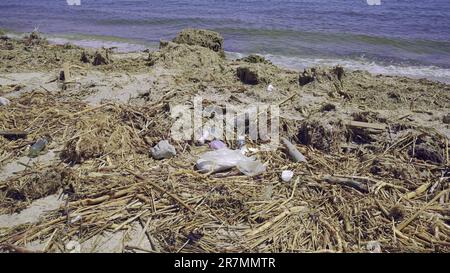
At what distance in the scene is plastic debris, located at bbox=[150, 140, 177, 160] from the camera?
427cm

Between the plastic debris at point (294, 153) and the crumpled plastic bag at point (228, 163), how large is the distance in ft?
1.40

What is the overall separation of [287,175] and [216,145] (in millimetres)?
1045

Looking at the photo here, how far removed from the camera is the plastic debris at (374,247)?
3027mm

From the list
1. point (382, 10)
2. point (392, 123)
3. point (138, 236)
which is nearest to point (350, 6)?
point (382, 10)

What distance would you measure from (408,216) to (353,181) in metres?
0.62

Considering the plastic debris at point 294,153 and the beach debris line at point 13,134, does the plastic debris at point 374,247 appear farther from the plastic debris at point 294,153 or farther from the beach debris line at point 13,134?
the beach debris line at point 13,134

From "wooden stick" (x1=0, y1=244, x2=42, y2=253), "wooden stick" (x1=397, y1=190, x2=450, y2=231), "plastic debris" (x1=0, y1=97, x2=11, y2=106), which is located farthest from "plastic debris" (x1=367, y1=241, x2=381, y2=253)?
"plastic debris" (x1=0, y1=97, x2=11, y2=106)

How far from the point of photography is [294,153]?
429 cm

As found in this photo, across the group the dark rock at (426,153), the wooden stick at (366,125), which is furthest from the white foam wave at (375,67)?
the dark rock at (426,153)

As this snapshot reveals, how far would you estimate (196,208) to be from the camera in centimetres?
344

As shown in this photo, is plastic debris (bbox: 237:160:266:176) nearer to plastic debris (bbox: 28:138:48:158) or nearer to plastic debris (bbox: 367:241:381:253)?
plastic debris (bbox: 367:241:381:253)
